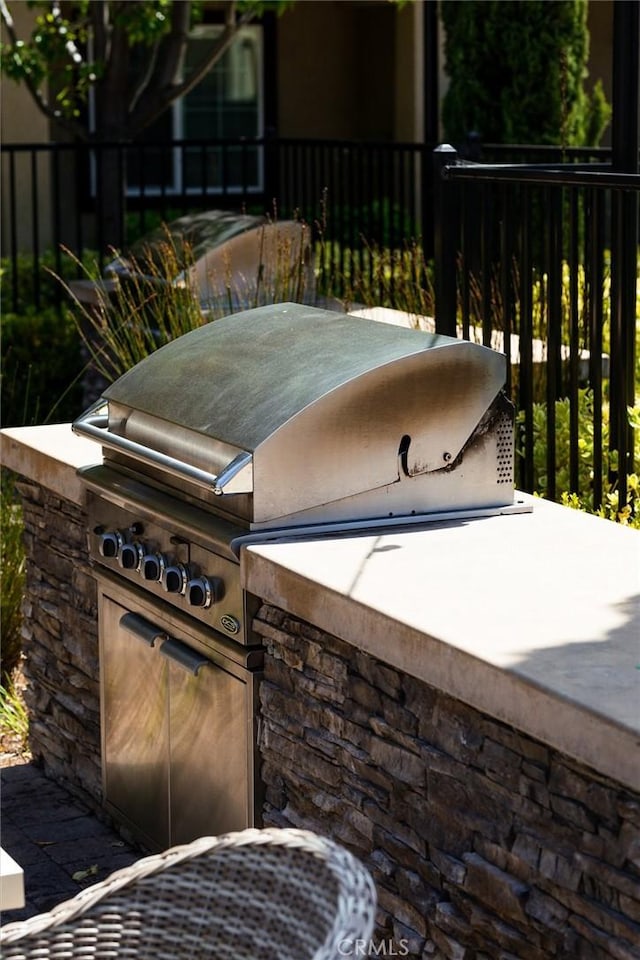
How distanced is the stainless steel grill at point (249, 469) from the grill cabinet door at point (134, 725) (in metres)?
0.01

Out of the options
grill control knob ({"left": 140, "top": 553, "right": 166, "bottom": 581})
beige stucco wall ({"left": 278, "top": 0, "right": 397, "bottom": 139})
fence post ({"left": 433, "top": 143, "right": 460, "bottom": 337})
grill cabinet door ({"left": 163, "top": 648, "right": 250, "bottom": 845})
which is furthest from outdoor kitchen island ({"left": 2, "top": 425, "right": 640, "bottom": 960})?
beige stucco wall ({"left": 278, "top": 0, "right": 397, "bottom": 139})

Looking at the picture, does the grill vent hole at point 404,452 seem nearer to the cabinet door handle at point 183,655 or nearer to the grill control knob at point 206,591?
the grill control knob at point 206,591

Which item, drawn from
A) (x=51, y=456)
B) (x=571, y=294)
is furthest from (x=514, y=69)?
(x=51, y=456)

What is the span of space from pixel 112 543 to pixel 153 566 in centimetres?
32

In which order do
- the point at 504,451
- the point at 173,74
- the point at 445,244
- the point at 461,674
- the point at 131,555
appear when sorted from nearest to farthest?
the point at 461,674 → the point at 504,451 → the point at 131,555 → the point at 445,244 → the point at 173,74

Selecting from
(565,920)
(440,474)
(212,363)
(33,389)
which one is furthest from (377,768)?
(33,389)

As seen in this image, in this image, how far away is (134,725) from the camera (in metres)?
4.60

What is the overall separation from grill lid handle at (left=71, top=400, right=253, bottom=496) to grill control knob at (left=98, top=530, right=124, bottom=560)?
27cm

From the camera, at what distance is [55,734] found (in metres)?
5.46

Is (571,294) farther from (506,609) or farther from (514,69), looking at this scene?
(514,69)

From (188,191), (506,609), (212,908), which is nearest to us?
(212,908)

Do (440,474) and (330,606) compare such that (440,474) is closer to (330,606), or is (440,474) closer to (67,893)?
(330,606)

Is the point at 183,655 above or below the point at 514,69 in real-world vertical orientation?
below

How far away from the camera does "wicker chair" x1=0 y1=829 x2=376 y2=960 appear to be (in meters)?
2.37
